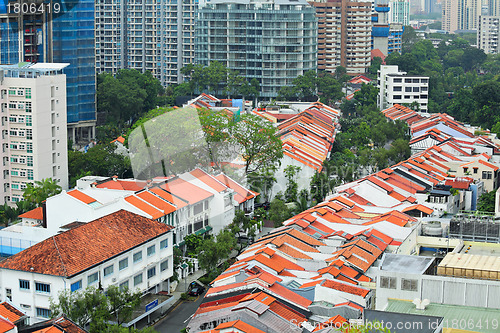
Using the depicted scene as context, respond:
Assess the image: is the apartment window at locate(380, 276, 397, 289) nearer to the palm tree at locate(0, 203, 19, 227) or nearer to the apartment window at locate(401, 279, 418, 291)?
the apartment window at locate(401, 279, 418, 291)

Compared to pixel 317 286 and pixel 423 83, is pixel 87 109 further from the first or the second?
pixel 317 286

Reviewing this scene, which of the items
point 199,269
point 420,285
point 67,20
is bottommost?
point 199,269

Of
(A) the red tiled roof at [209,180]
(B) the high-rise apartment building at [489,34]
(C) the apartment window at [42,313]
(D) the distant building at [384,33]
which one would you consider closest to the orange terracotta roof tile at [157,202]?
(A) the red tiled roof at [209,180]

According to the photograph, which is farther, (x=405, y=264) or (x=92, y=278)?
(x=92, y=278)

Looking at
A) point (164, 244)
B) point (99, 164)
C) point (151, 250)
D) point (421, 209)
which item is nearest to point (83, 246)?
point (151, 250)

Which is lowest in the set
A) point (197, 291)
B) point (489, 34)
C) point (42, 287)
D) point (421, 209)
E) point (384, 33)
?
point (197, 291)

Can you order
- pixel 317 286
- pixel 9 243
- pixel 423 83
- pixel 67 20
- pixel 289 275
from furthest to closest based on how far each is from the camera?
pixel 423 83 < pixel 67 20 < pixel 9 243 < pixel 289 275 < pixel 317 286

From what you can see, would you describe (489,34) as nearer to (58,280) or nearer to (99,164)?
(99,164)

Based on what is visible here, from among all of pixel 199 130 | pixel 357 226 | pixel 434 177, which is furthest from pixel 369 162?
pixel 357 226
